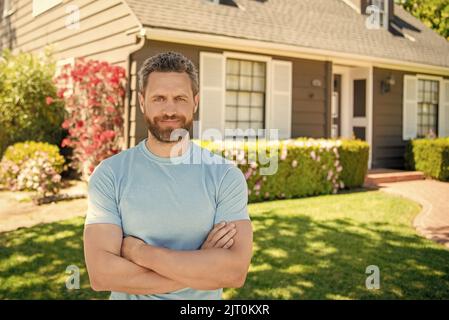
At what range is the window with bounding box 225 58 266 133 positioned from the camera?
9898 mm

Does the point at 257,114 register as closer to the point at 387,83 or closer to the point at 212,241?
the point at 387,83

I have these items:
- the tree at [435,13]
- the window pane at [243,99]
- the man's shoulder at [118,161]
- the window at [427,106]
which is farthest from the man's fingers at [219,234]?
the tree at [435,13]

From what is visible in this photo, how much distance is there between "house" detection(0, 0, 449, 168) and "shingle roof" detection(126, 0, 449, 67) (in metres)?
0.04

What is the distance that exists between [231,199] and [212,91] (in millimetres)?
7807

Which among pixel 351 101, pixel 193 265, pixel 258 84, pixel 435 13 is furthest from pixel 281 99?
pixel 435 13

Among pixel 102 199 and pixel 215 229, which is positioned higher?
pixel 102 199

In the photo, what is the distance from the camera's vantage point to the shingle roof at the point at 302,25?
889 centimetres

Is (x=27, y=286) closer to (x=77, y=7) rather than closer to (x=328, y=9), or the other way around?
(x=77, y=7)

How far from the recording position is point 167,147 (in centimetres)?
182

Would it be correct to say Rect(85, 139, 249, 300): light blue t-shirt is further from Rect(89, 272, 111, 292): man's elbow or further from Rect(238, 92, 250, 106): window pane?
Rect(238, 92, 250, 106): window pane

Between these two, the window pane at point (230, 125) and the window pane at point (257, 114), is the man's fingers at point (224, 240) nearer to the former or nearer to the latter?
the window pane at point (230, 125)

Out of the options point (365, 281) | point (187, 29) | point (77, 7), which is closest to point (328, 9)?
point (187, 29)

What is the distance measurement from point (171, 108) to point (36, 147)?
8843mm

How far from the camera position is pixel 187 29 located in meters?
8.59
